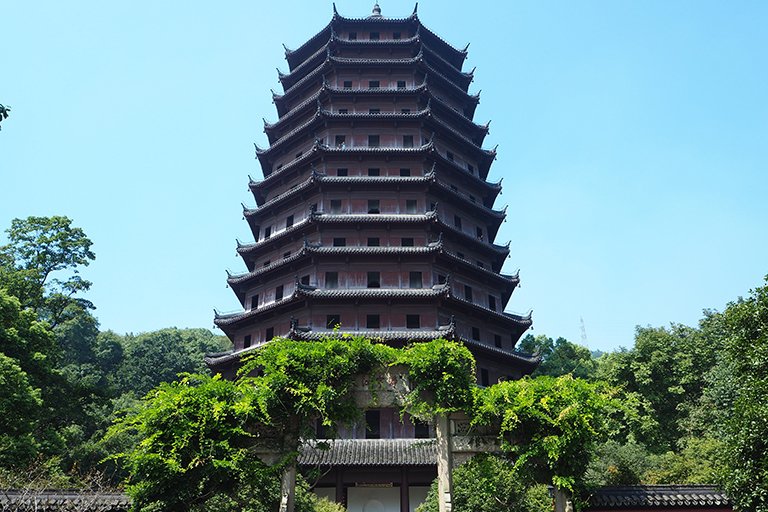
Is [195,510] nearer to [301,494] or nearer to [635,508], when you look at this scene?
[301,494]

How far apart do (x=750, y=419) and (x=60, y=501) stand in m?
17.5

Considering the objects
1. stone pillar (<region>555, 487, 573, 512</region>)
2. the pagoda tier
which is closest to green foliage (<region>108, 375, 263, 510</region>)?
stone pillar (<region>555, 487, 573, 512</region>)

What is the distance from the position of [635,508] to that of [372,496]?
12245 mm

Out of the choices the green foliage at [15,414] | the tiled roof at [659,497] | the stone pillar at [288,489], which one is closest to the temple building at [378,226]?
the green foliage at [15,414]

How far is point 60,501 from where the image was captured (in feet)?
52.3

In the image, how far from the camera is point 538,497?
59.6 feet

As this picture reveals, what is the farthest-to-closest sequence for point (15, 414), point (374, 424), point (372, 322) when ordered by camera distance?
point (372, 322), point (374, 424), point (15, 414)

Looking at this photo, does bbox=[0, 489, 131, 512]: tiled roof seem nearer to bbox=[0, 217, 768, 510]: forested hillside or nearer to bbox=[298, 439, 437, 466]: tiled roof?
bbox=[0, 217, 768, 510]: forested hillside

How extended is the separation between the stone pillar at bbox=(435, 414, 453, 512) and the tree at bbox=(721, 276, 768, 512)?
6.82 m

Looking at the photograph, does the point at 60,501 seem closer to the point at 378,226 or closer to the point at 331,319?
the point at 331,319

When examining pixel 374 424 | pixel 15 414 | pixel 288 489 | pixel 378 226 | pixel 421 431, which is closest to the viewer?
pixel 288 489

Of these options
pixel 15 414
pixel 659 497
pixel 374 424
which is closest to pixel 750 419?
pixel 659 497

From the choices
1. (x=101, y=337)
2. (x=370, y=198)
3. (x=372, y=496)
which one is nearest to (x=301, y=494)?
(x=372, y=496)

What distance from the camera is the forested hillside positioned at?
15.0 m
